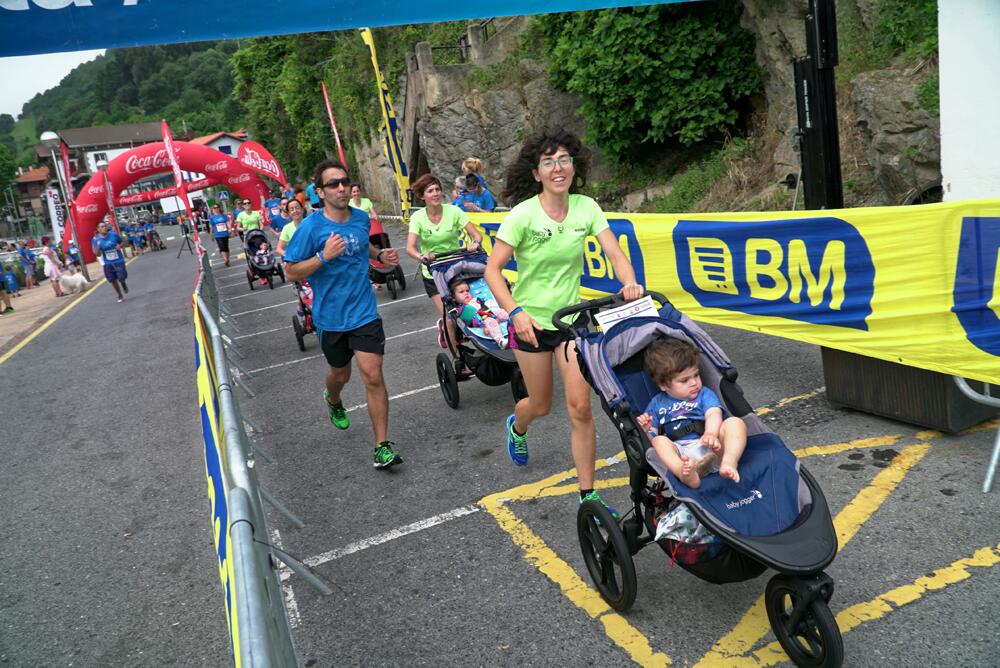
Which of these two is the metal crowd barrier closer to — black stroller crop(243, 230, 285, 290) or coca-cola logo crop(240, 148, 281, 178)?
black stroller crop(243, 230, 285, 290)

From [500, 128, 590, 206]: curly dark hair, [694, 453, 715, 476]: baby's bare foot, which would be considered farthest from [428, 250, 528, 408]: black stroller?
[694, 453, 715, 476]: baby's bare foot

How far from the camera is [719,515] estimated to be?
3.00m

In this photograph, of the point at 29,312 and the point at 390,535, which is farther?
the point at 29,312

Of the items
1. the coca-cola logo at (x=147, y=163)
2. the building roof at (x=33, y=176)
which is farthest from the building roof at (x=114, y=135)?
the coca-cola logo at (x=147, y=163)

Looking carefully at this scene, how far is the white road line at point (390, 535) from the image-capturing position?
4.52 m

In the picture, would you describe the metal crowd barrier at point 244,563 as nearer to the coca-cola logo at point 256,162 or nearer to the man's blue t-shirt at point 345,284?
the man's blue t-shirt at point 345,284

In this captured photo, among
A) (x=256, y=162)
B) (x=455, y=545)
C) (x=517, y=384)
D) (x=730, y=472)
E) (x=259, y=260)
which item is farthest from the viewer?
(x=256, y=162)

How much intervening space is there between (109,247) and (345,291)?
16588mm

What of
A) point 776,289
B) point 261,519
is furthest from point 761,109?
point 261,519

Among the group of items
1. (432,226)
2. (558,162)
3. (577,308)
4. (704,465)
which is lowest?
(704,465)

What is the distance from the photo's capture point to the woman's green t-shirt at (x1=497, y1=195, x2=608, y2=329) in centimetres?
418

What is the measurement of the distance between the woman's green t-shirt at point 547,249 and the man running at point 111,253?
59.0 feet

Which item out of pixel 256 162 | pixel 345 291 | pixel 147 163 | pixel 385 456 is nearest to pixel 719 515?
pixel 385 456

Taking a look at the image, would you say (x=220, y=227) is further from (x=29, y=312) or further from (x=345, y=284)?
(x=345, y=284)
